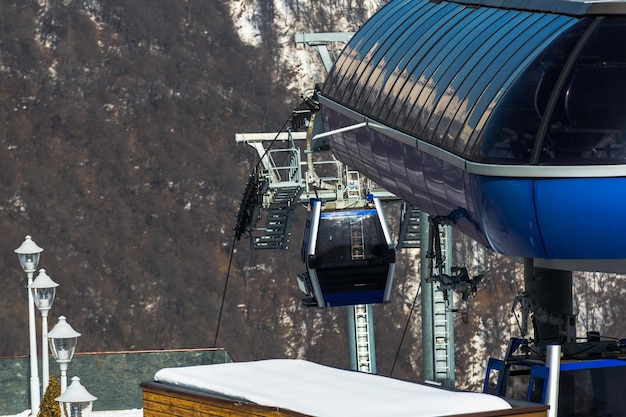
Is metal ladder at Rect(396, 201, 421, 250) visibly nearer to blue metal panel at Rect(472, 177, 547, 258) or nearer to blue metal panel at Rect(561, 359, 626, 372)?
blue metal panel at Rect(472, 177, 547, 258)

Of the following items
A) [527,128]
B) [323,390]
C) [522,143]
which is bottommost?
[323,390]

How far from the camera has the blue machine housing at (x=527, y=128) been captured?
17.4 metres

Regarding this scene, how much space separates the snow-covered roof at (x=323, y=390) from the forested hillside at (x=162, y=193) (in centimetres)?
5830

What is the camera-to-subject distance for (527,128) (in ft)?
58.1

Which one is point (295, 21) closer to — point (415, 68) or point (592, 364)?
point (415, 68)

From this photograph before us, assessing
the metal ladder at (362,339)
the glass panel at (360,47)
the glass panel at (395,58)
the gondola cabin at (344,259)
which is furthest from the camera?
the metal ladder at (362,339)

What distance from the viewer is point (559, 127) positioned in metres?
17.5

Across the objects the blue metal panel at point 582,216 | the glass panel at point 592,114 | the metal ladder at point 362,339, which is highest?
the glass panel at point 592,114

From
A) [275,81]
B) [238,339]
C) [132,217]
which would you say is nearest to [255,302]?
[238,339]

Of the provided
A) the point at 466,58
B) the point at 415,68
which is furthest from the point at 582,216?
the point at 415,68

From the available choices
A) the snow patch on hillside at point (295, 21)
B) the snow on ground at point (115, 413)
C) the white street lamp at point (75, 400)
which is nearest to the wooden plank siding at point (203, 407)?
the white street lamp at point (75, 400)

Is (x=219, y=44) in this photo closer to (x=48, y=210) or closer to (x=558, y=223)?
(x=48, y=210)

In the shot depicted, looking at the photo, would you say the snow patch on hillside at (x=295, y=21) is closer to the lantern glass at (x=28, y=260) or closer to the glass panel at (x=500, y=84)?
the lantern glass at (x=28, y=260)

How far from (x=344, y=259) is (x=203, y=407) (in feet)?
50.6
